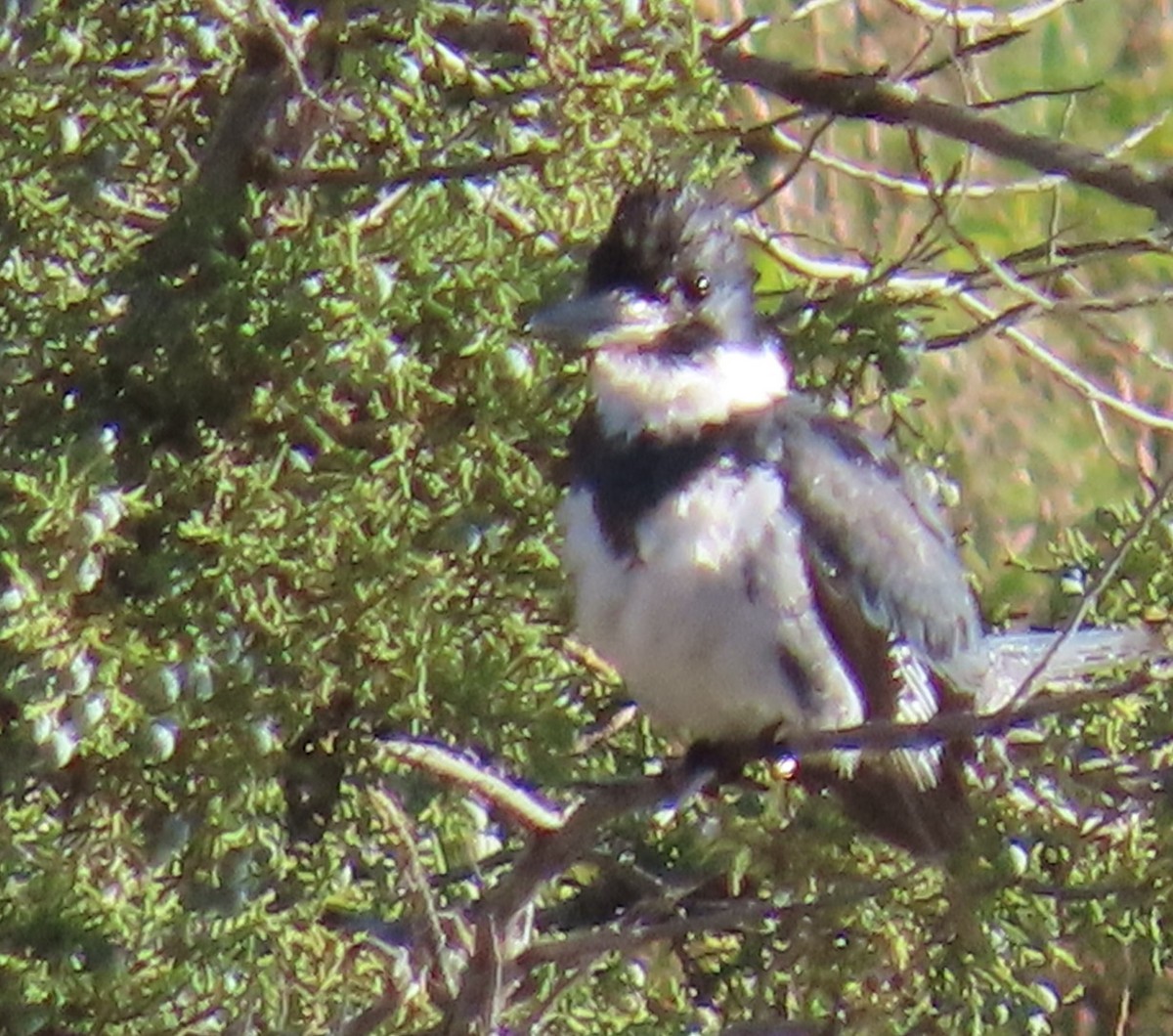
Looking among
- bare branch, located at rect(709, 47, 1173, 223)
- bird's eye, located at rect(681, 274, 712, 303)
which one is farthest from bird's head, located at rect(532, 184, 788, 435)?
bare branch, located at rect(709, 47, 1173, 223)

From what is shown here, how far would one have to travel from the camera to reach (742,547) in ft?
5.75

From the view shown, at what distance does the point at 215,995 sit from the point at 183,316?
438 mm

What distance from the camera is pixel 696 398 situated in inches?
72.4

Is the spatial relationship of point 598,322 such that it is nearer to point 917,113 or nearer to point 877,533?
point 877,533

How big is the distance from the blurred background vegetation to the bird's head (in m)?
0.03

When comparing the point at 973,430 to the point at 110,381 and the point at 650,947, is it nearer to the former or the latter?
the point at 650,947

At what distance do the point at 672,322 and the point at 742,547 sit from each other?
21cm

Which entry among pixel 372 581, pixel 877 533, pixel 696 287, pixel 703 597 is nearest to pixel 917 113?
pixel 696 287

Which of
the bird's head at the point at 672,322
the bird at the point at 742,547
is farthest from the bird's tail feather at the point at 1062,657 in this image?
the bird's head at the point at 672,322

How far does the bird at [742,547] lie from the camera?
68.5 inches

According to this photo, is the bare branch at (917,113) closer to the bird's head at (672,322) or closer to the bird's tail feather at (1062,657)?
the bird's head at (672,322)

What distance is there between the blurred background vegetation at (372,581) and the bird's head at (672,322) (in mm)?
30

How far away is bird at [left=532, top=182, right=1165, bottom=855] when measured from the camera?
1.74 metres

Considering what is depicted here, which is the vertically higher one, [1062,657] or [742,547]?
[742,547]
